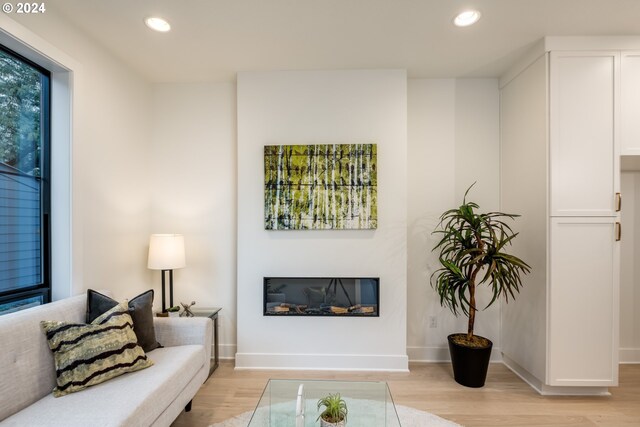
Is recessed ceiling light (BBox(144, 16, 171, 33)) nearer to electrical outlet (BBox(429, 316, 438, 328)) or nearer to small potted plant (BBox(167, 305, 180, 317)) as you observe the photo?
small potted plant (BBox(167, 305, 180, 317))

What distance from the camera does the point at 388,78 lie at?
2.88 m

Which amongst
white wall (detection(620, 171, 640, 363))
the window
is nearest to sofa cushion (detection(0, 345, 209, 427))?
the window

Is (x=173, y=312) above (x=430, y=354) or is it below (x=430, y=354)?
above

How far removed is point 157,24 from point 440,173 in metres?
2.70

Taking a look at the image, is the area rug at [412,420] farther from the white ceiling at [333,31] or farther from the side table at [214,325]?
the white ceiling at [333,31]

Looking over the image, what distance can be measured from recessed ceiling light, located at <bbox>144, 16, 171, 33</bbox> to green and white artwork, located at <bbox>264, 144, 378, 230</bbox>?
1.17 metres

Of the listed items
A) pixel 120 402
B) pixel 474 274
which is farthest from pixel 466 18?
pixel 120 402

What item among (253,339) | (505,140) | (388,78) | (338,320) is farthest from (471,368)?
(388,78)

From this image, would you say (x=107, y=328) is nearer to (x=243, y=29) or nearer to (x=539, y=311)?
(x=243, y=29)

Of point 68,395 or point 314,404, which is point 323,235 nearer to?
point 314,404

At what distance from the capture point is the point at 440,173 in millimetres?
3100

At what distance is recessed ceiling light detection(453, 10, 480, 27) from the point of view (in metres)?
2.09

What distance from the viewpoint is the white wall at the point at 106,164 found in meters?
2.17

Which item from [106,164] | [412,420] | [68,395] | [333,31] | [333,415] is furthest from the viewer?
[106,164]
